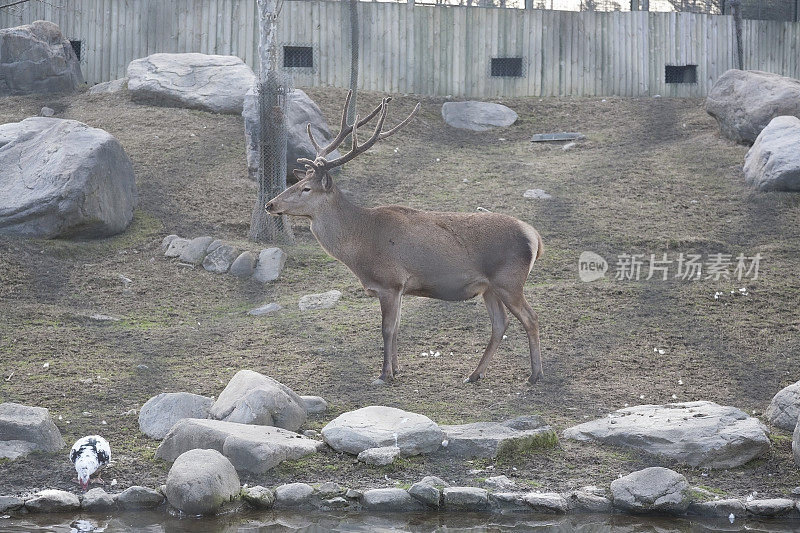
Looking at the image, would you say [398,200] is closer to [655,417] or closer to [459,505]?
[655,417]

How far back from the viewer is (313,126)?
14.6m

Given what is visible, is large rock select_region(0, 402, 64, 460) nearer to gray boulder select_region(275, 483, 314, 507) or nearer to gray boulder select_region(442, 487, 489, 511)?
gray boulder select_region(275, 483, 314, 507)

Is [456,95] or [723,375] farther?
[456,95]

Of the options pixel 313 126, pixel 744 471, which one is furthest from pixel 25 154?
pixel 744 471

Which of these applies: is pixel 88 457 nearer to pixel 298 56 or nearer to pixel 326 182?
pixel 326 182

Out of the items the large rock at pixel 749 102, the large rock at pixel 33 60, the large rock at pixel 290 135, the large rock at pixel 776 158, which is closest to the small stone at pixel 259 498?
the large rock at pixel 290 135

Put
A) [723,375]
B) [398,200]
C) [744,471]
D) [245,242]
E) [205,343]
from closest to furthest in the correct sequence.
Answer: [744,471], [723,375], [205,343], [245,242], [398,200]

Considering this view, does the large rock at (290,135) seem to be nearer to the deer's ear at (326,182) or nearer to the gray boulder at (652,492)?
the deer's ear at (326,182)

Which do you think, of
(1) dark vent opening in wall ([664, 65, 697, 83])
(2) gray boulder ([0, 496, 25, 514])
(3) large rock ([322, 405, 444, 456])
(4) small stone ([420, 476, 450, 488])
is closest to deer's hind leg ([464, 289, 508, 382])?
(3) large rock ([322, 405, 444, 456])

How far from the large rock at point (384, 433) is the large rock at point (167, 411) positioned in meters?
1.01

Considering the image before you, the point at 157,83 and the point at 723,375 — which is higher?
the point at 157,83

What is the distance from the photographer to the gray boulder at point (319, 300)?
33.6 feet

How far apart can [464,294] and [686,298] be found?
116 inches

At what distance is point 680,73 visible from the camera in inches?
809
